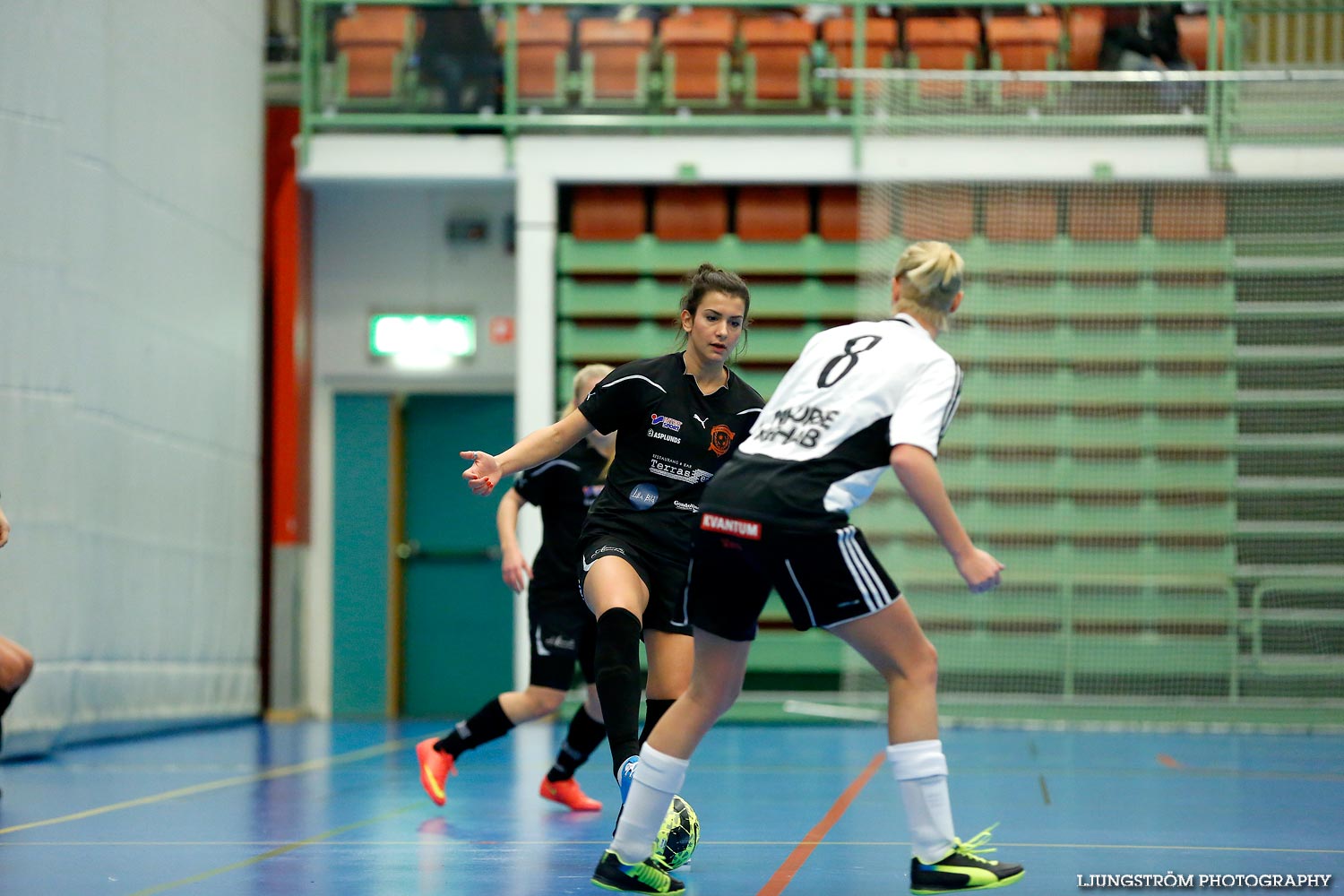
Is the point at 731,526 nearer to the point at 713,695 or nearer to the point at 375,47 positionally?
the point at 713,695

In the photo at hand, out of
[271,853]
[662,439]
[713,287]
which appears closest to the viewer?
[713,287]

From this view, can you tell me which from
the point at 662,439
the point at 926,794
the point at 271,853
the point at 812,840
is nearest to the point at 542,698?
the point at 812,840

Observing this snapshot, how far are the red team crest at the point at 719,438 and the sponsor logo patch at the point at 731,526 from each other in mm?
875

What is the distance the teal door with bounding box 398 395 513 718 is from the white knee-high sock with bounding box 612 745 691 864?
979 cm

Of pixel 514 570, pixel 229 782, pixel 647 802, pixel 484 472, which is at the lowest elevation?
pixel 229 782

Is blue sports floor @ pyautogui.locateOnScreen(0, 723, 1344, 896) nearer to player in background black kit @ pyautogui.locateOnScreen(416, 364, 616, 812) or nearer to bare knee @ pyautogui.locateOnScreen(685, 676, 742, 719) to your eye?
player in background black kit @ pyautogui.locateOnScreen(416, 364, 616, 812)

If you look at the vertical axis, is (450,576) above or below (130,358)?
below

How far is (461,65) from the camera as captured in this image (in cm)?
1235

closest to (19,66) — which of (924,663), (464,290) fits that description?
(464,290)

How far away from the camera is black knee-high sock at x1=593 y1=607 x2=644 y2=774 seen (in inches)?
170

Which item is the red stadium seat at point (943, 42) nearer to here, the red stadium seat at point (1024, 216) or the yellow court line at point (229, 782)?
the red stadium seat at point (1024, 216)

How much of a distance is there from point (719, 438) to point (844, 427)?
984mm

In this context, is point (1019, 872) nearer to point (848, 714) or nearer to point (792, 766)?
point (792, 766)

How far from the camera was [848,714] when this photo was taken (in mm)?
11219
